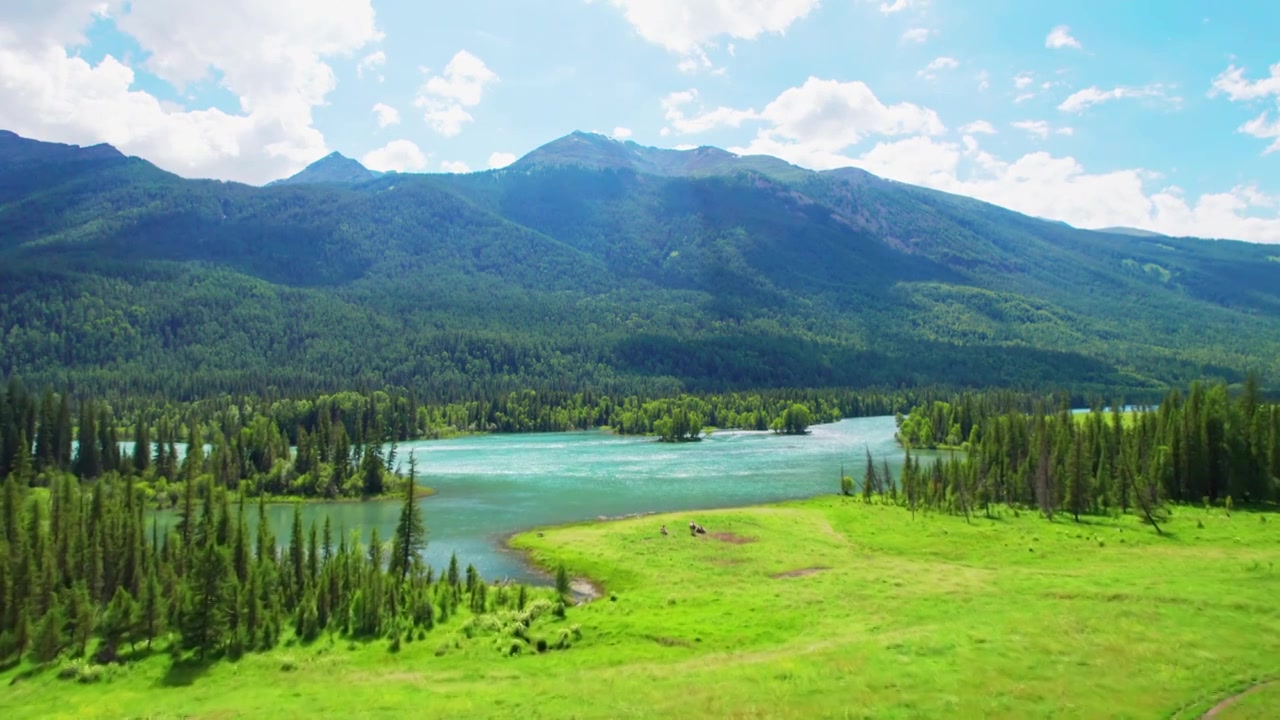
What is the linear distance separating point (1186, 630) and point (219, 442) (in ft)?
415

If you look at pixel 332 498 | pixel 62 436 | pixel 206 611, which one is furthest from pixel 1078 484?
pixel 62 436

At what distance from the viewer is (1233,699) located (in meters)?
29.9

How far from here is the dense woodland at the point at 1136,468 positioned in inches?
3007

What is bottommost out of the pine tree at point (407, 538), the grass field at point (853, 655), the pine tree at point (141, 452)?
the grass field at point (853, 655)

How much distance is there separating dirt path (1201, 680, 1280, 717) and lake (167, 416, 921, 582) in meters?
46.4

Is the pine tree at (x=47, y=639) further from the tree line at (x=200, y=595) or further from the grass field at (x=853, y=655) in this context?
the grass field at (x=853, y=655)

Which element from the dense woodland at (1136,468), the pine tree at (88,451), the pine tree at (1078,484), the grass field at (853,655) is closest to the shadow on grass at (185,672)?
the grass field at (853,655)

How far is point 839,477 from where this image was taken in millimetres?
121312

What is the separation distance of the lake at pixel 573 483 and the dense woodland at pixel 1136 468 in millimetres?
23856

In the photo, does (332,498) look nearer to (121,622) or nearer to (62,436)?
(62,436)

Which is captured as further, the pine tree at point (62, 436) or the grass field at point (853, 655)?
the pine tree at point (62, 436)

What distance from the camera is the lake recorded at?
85631 mm

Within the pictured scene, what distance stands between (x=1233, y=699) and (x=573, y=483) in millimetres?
96199

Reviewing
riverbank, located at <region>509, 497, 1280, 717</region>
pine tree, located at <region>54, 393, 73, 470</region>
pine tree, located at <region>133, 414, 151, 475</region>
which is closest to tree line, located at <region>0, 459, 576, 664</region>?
riverbank, located at <region>509, 497, 1280, 717</region>
